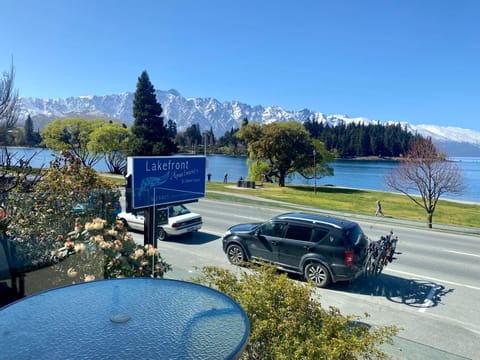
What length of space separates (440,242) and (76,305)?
598 inches

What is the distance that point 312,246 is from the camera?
9.03m

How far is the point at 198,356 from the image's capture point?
230cm

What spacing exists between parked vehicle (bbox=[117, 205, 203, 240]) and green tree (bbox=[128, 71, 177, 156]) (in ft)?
122

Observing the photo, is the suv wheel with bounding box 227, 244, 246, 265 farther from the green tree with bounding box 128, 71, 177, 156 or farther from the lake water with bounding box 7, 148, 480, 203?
the green tree with bounding box 128, 71, 177, 156

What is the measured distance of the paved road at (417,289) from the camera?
251 inches

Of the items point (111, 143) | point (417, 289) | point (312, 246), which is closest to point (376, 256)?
point (417, 289)

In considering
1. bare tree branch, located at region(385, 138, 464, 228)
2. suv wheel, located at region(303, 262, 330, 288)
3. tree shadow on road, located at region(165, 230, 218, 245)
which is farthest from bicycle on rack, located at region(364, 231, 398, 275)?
bare tree branch, located at region(385, 138, 464, 228)

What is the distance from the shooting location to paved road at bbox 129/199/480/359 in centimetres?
638

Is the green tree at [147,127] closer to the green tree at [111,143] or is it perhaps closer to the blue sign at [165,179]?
the green tree at [111,143]

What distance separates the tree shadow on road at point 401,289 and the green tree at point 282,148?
3651 centimetres

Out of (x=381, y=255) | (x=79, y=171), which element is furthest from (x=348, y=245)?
(x=79, y=171)

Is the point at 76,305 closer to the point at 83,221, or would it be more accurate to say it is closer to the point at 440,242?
the point at 83,221

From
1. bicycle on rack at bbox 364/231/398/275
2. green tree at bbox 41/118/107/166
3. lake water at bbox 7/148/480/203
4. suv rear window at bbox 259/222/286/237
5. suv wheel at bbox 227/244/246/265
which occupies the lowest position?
lake water at bbox 7/148/480/203

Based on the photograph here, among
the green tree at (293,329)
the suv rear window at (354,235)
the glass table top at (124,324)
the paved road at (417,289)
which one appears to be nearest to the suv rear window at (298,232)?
the suv rear window at (354,235)
